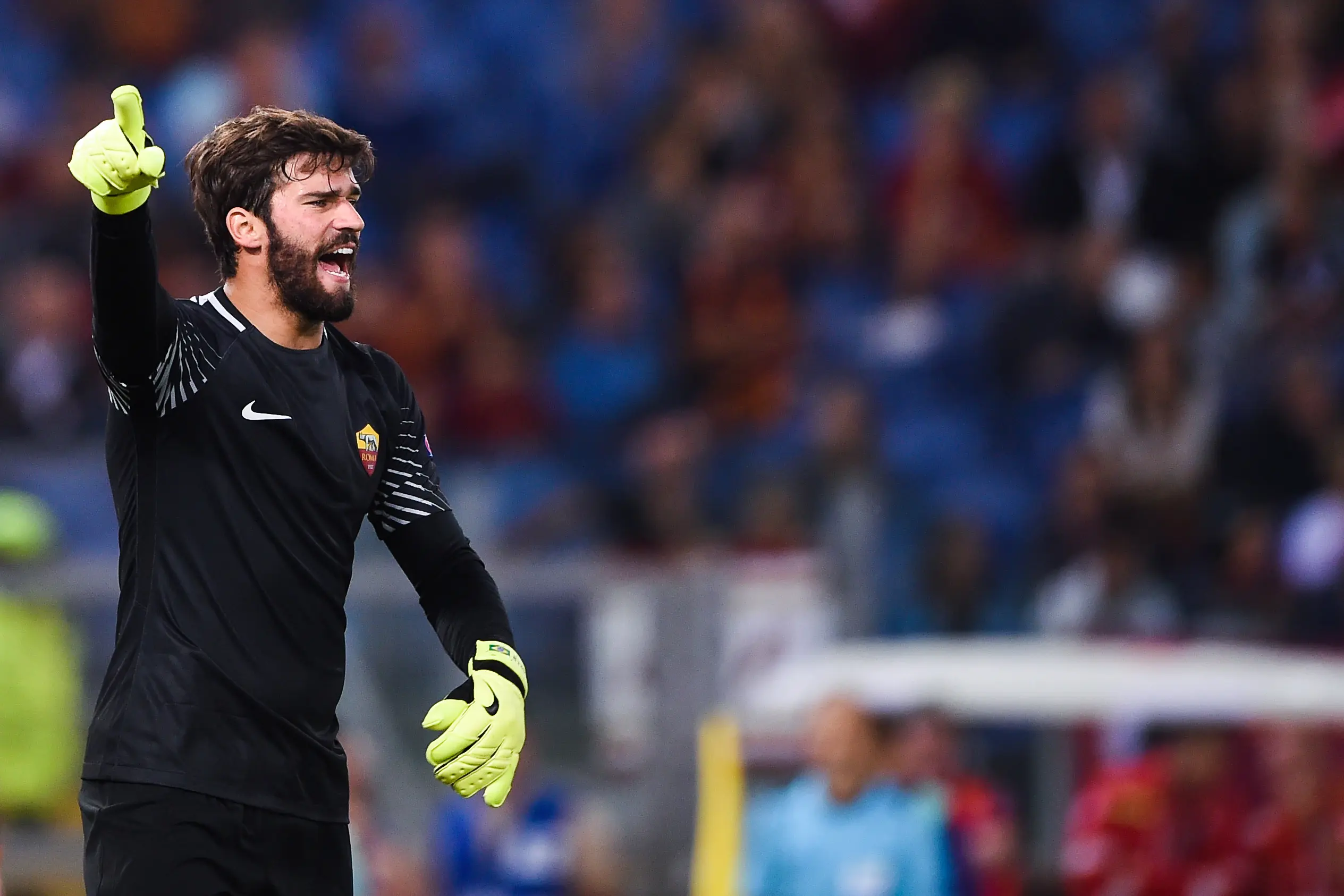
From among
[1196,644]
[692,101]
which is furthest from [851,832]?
[692,101]

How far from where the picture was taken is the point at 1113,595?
29.7 ft

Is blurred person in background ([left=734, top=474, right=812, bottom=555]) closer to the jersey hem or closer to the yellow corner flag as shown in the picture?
the yellow corner flag

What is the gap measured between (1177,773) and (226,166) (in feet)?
15.5

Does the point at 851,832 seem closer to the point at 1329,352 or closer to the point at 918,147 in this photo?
the point at 1329,352

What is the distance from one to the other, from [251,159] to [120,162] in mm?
458

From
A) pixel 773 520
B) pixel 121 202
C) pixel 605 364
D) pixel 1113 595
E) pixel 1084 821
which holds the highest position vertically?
pixel 605 364

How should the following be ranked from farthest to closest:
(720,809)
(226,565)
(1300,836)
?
(720,809) < (1300,836) < (226,565)

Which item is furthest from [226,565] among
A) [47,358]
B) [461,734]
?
[47,358]

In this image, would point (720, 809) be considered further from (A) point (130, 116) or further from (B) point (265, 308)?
(A) point (130, 116)

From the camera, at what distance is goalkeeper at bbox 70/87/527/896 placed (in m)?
3.26

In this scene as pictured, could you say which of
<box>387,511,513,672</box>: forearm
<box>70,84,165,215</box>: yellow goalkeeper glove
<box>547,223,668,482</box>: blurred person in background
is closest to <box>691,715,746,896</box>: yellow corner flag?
<box>547,223,668,482</box>: blurred person in background

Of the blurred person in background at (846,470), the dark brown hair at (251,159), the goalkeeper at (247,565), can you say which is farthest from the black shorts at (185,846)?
the blurred person in background at (846,470)

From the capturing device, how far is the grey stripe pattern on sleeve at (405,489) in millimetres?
3664

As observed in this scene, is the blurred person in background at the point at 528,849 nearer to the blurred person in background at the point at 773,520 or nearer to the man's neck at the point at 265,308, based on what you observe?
the blurred person in background at the point at 773,520
